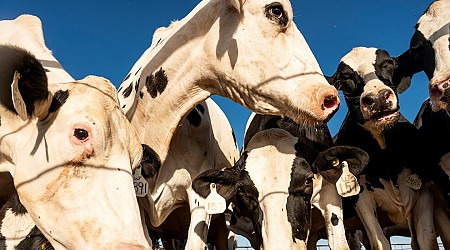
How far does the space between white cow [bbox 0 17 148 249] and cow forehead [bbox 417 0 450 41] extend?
11.6 ft

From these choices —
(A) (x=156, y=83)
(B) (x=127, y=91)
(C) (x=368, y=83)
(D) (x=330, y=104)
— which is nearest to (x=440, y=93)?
(D) (x=330, y=104)

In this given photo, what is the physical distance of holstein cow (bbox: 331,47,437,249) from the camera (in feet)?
18.1

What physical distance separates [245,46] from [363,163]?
168 centimetres

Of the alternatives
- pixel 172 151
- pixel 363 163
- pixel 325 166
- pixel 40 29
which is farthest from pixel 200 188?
pixel 40 29

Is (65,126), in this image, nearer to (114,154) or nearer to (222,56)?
(114,154)

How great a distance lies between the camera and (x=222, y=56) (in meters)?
4.13

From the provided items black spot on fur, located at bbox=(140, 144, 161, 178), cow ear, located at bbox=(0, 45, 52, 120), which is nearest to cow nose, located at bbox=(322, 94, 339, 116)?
black spot on fur, located at bbox=(140, 144, 161, 178)

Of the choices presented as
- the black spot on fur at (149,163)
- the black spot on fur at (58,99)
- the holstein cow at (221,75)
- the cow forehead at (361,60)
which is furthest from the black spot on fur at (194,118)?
the black spot on fur at (58,99)

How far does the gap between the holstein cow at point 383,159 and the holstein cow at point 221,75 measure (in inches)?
62.2

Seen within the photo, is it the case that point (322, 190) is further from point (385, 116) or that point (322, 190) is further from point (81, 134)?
point (81, 134)

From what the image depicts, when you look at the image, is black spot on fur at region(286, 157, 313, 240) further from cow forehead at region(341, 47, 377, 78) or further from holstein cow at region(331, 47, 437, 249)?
cow forehead at region(341, 47, 377, 78)

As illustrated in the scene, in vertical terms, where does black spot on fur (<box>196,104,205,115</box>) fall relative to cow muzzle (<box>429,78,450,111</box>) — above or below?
above

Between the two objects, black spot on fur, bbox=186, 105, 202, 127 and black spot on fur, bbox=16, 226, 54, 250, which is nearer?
black spot on fur, bbox=16, 226, 54, 250

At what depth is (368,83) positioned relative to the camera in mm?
5387
